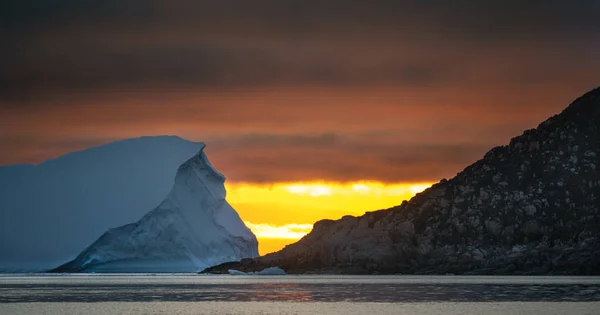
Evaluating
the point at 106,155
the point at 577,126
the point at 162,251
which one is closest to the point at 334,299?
the point at 162,251

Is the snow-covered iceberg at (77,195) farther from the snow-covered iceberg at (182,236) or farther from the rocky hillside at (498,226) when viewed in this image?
the rocky hillside at (498,226)

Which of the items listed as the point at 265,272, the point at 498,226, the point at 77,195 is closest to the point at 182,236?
the point at 77,195

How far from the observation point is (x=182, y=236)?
151375 mm

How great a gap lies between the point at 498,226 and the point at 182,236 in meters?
54.9

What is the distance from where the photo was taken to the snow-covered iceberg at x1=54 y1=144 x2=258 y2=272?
14500 cm

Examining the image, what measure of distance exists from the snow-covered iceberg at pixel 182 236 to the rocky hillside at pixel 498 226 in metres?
6.69

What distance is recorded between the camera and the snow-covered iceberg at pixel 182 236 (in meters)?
145

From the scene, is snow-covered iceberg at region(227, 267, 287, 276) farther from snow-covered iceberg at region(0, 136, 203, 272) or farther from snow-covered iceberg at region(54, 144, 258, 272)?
snow-covered iceberg at region(0, 136, 203, 272)

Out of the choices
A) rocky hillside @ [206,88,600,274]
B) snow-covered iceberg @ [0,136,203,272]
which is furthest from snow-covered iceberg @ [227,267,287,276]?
snow-covered iceberg @ [0,136,203,272]

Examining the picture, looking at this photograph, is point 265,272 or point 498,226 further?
point 265,272

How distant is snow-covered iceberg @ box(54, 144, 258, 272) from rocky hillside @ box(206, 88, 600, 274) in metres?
6.69

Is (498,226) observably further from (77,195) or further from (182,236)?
(77,195)

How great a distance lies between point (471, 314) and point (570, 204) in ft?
376

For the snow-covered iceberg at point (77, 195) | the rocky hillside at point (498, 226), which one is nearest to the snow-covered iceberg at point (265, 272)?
the rocky hillside at point (498, 226)
